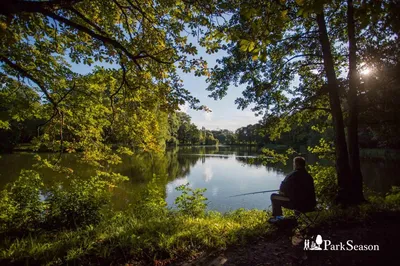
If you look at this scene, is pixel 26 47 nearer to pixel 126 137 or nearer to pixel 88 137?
pixel 88 137

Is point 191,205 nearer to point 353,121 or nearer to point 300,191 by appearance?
point 300,191

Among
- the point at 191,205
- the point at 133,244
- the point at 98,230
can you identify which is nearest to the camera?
the point at 133,244

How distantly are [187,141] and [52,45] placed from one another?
74926mm

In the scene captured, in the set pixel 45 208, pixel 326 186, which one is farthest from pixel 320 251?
pixel 45 208

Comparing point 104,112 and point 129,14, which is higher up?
point 129,14

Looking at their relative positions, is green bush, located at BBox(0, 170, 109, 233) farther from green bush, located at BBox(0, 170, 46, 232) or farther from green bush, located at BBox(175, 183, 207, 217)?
green bush, located at BBox(175, 183, 207, 217)

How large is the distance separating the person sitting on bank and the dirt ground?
0.32 metres

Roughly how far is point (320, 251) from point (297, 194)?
904mm

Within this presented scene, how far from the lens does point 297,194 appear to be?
330 cm

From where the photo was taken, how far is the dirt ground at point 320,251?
2.32 metres

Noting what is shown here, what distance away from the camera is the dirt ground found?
2.32 meters

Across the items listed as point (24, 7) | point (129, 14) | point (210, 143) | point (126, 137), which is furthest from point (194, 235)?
point (210, 143)

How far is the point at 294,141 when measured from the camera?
51.3 metres

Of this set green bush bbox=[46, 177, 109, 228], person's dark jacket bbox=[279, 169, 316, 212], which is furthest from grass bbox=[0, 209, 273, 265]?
green bush bbox=[46, 177, 109, 228]
